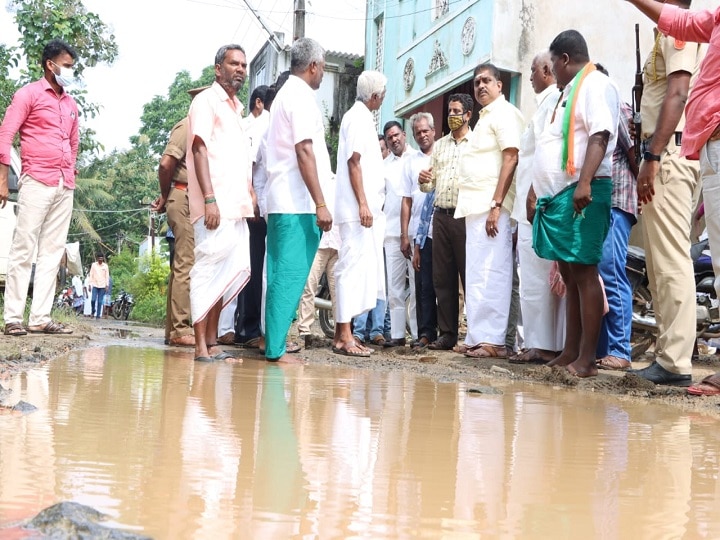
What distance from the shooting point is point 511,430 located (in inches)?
105

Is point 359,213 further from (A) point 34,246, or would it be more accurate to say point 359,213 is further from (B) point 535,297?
(A) point 34,246

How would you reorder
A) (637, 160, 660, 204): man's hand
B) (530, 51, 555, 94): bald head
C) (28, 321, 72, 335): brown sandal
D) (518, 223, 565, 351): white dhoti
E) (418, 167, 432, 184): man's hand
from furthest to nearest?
(418, 167, 432, 184): man's hand
(28, 321, 72, 335): brown sandal
(530, 51, 555, 94): bald head
(518, 223, 565, 351): white dhoti
(637, 160, 660, 204): man's hand

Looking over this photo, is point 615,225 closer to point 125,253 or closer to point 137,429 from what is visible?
point 137,429

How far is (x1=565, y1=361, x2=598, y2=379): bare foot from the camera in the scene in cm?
444

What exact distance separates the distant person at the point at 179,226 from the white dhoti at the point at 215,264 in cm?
85

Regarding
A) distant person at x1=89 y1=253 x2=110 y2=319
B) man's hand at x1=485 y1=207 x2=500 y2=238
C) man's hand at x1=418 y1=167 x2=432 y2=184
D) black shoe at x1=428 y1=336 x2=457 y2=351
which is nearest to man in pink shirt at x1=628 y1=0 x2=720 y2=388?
man's hand at x1=485 y1=207 x2=500 y2=238

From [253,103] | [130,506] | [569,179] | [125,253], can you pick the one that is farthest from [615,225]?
[125,253]

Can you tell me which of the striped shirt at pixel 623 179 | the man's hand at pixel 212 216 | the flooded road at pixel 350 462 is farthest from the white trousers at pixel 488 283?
the flooded road at pixel 350 462

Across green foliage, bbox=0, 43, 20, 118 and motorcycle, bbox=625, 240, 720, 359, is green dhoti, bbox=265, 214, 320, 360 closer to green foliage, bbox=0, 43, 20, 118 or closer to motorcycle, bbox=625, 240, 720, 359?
motorcycle, bbox=625, 240, 720, 359

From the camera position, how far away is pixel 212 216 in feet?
16.3

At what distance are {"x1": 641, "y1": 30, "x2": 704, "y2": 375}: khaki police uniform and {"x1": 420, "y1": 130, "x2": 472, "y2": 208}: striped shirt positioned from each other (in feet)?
6.96

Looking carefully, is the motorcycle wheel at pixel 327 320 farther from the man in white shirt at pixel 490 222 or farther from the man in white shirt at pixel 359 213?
the man in white shirt at pixel 490 222

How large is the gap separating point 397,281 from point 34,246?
2.85 m

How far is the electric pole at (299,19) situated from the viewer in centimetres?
1916
